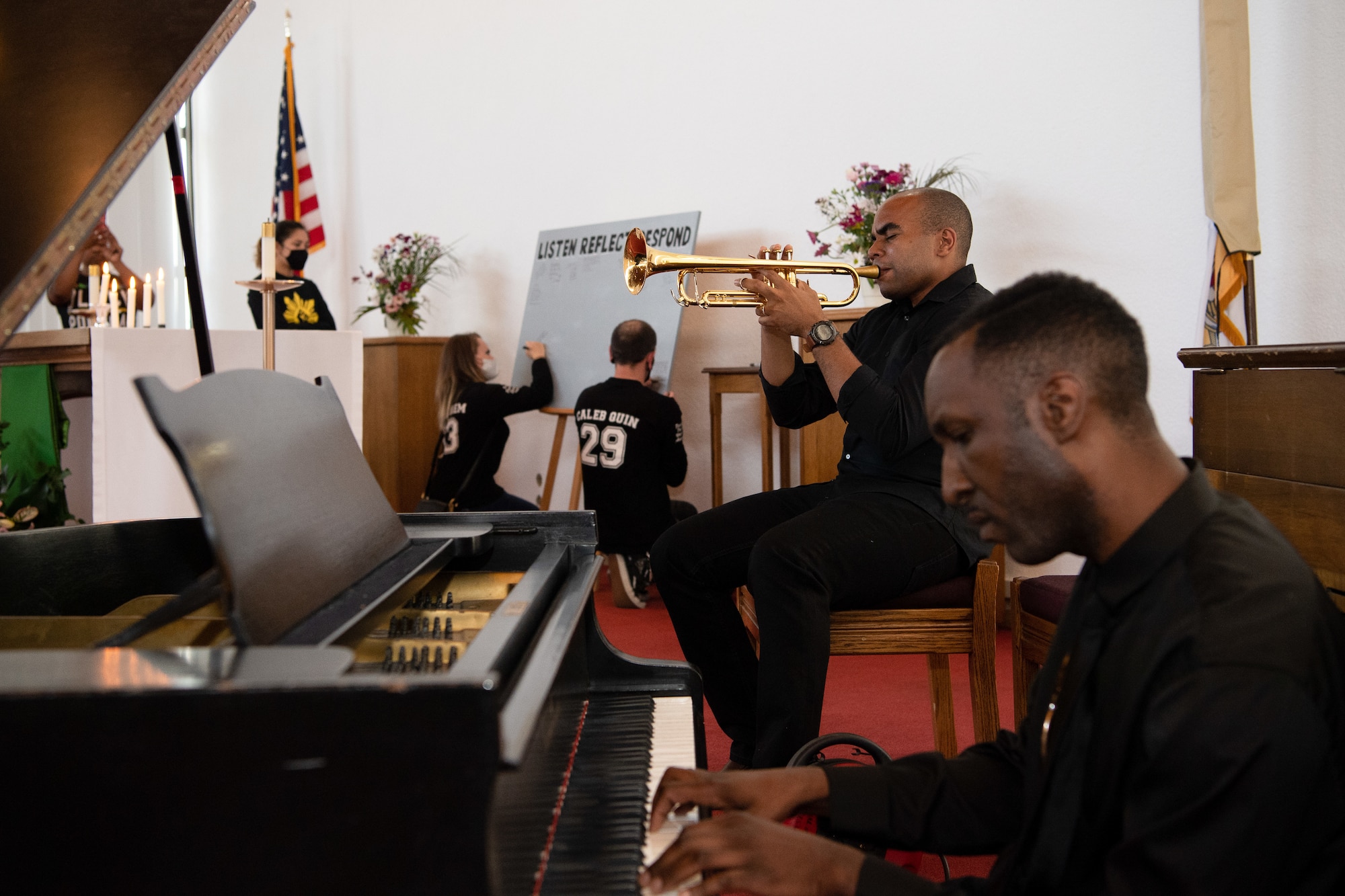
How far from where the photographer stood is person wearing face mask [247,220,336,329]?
16.5 ft

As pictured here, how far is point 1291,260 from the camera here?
366 centimetres

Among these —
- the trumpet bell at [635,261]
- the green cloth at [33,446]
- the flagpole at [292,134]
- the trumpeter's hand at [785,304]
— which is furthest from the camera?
the flagpole at [292,134]

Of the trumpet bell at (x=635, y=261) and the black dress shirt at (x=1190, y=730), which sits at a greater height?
the trumpet bell at (x=635, y=261)

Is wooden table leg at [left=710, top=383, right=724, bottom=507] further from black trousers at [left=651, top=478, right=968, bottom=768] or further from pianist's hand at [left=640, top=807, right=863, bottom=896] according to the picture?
pianist's hand at [left=640, top=807, right=863, bottom=896]

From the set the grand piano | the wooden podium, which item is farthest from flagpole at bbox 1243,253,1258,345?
the wooden podium

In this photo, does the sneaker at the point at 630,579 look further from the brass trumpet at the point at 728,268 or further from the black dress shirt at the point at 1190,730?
the black dress shirt at the point at 1190,730

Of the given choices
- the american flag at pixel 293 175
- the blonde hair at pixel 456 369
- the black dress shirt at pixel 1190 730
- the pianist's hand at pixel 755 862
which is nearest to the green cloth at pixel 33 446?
the blonde hair at pixel 456 369

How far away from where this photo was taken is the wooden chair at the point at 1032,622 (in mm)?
2213

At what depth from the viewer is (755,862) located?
3.34ft

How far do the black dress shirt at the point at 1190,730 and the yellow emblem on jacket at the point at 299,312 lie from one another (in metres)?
4.61

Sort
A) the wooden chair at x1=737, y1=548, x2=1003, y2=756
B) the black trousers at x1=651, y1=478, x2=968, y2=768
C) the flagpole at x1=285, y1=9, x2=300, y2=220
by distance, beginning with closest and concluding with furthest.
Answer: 1. the black trousers at x1=651, y1=478, x2=968, y2=768
2. the wooden chair at x1=737, y1=548, x2=1003, y2=756
3. the flagpole at x1=285, y1=9, x2=300, y2=220

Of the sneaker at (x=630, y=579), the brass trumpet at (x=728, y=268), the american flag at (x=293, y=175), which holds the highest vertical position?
the american flag at (x=293, y=175)

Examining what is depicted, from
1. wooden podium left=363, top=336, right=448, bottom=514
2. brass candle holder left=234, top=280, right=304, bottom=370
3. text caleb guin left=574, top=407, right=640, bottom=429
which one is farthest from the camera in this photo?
wooden podium left=363, top=336, right=448, bottom=514

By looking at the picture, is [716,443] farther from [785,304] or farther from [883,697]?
[785,304]
